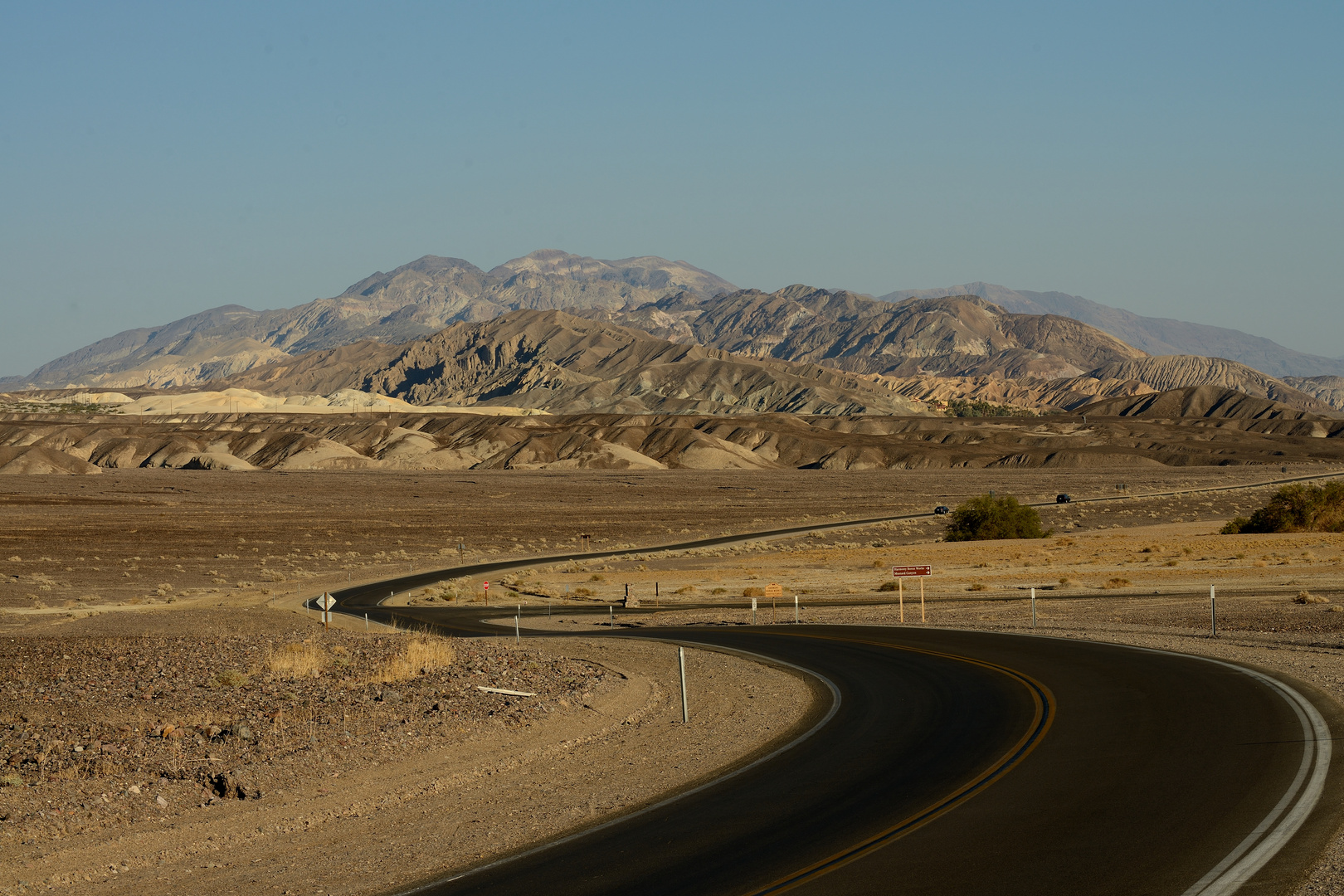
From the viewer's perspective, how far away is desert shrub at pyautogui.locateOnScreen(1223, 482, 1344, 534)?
→ 65000mm

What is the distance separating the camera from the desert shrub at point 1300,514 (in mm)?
65000

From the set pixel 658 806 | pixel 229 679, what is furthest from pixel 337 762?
pixel 229 679

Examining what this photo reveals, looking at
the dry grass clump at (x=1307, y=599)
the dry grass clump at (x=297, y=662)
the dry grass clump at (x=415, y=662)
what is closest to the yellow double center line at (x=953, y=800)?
the dry grass clump at (x=415, y=662)

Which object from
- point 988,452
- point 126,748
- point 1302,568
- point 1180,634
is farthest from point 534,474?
point 126,748

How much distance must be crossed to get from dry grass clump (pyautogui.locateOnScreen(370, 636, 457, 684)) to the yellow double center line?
11.2m

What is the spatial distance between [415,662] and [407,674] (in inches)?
31.5

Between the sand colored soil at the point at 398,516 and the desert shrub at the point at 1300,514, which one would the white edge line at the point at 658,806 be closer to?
the sand colored soil at the point at 398,516

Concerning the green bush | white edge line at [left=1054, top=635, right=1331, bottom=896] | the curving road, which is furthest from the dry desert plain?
the green bush

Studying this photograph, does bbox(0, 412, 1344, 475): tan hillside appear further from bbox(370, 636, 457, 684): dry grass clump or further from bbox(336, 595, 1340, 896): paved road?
bbox(336, 595, 1340, 896): paved road

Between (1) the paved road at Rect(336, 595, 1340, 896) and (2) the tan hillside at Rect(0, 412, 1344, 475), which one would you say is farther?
(2) the tan hillside at Rect(0, 412, 1344, 475)

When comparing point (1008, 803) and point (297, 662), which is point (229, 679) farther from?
point (1008, 803)

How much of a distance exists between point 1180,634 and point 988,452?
136m

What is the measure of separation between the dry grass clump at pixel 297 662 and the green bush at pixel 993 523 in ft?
165

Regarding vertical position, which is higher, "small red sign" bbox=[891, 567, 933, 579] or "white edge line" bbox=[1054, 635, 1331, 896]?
"small red sign" bbox=[891, 567, 933, 579]
